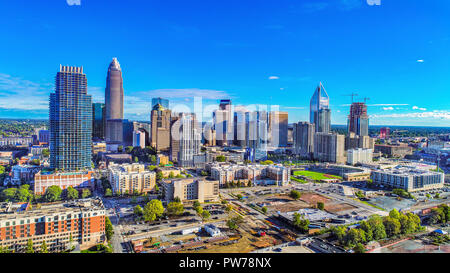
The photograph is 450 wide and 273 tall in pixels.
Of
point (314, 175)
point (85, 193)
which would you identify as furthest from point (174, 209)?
point (314, 175)

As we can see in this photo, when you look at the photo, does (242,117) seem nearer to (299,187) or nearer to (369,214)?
(299,187)

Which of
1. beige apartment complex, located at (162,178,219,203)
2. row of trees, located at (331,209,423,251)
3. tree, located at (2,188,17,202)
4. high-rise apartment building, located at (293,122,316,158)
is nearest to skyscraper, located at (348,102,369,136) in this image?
high-rise apartment building, located at (293,122,316,158)

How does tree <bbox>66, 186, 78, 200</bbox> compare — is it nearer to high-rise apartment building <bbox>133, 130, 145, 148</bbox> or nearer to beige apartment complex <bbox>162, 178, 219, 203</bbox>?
beige apartment complex <bbox>162, 178, 219, 203</bbox>

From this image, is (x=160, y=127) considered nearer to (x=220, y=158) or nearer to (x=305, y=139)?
(x=220, y=158)

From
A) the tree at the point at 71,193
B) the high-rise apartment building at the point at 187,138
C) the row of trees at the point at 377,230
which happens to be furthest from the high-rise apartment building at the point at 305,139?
the tree at the point at 71,193

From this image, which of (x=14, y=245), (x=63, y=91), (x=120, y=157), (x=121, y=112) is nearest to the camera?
(x=14, y=245)

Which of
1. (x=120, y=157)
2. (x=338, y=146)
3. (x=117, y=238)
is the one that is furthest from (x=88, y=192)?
(x=338, y=146)
